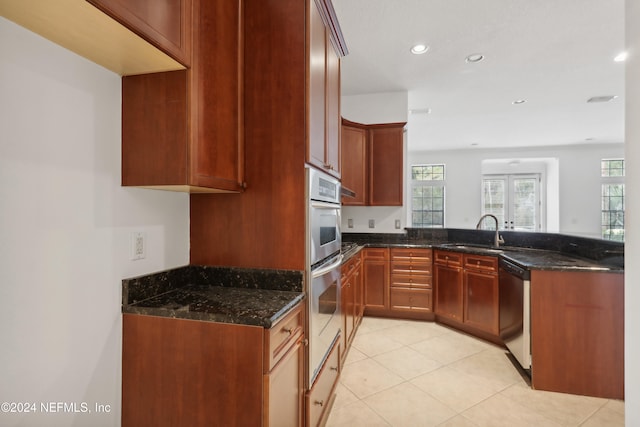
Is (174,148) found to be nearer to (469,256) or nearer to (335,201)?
(335,201)

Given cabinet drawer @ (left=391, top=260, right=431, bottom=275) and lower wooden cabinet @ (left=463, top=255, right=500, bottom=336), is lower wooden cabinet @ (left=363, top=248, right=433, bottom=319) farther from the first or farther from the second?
lower wooden cabinet @ (left=463, top=255, right=500, bottom=336)

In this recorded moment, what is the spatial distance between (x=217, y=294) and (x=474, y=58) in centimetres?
317

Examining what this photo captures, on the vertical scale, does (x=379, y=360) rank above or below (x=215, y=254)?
below

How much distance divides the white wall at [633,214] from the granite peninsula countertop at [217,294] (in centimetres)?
157

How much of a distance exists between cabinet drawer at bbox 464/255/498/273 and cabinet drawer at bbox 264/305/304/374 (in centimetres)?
234

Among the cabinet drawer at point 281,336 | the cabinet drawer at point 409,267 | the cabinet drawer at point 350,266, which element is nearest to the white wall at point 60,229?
the cabinet drawer at point 281,336

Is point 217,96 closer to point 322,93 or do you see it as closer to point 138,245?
point 322,93

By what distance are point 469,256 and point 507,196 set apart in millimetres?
5469

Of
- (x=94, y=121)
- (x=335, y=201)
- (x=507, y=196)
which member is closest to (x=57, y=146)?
(x=94, y=121)

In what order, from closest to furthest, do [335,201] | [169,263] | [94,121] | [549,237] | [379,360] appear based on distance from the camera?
1. [94,121]
2. [169,263]
3. [335,201]
4. [379,360]
5. [549,237]

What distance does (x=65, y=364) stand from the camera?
3.70ft

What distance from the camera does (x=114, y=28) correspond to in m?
0.98

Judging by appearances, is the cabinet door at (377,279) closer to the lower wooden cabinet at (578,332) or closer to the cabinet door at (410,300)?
the cabinet door at (410,300)

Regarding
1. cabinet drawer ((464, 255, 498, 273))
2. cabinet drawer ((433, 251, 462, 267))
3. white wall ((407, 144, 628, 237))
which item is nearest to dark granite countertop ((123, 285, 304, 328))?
cabinet drawer ((464, 255, 498, 273))
